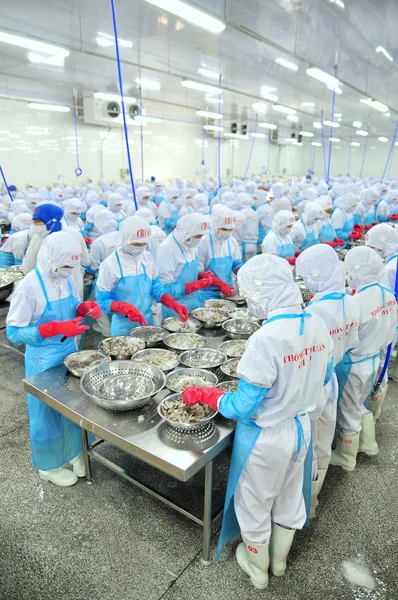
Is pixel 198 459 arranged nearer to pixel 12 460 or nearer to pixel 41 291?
pixel 41 291

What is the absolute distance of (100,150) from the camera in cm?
1431

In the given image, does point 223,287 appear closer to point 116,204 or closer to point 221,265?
point 221,265

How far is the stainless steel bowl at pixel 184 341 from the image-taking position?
113 inches

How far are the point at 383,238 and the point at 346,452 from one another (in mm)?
2164

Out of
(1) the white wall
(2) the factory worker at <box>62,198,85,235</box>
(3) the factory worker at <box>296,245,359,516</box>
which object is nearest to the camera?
(3) the factory worker at <box>296,245,359,516</box>

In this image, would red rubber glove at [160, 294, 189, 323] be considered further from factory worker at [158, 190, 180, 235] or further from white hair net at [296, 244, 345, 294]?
factory worker at [158, 190, 180, 235]

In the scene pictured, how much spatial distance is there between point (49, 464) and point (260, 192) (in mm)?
9204

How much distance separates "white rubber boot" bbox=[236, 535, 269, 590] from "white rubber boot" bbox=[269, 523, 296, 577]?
2.8 inches

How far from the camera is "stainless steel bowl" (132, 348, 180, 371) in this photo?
260cm

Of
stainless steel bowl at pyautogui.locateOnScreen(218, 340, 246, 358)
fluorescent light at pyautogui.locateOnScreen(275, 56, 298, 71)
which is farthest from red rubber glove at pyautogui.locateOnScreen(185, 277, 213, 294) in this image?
fluorescent light at pyautogui.locateOnScreen(275, 56, 298, 71)

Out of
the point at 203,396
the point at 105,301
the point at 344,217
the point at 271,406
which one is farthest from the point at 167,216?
the point at 271,406

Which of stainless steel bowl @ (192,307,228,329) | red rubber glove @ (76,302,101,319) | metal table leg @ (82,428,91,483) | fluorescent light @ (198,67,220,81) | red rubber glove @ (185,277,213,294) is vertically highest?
fluorescent light @ (198,67,220,81)

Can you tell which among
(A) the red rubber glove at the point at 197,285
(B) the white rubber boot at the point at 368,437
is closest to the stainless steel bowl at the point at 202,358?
(A) the red rubber glove at the point at 197,285

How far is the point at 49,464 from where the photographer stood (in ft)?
8.97
